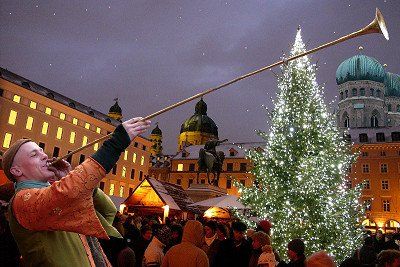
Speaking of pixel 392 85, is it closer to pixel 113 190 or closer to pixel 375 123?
pixel 375 123

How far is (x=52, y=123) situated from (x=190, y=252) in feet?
159

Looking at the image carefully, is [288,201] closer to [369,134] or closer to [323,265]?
[323,265]

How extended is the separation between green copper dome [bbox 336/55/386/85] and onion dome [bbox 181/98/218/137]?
37593 millimetres

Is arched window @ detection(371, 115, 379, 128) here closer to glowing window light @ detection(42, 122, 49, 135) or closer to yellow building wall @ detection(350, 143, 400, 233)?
yellow building wall @ detection(350, 143, 400, 233)

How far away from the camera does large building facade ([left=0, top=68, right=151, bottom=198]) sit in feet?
141

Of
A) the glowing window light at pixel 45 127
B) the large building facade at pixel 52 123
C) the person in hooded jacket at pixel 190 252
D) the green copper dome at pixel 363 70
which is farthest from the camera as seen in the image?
the green copper dome at pixel 363 70

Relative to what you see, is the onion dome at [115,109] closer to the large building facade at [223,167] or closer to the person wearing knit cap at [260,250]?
the large building facade at [223,167]

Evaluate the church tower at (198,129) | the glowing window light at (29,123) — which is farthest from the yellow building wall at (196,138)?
the glowing window light at (29,123)

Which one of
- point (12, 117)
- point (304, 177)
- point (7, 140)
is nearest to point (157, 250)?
point (304, 177)

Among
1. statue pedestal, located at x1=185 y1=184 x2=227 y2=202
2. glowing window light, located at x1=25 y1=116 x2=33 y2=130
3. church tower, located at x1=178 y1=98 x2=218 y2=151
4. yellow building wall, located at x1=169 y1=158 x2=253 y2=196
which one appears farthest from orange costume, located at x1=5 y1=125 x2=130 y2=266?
church tower, located at x1=178 y1=98 x2=218 y2=151

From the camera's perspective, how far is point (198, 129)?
317 ft

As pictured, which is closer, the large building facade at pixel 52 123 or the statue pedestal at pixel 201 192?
the statue pedestal at pixel 201 192

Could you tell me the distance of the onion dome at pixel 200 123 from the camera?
97000 millimetres

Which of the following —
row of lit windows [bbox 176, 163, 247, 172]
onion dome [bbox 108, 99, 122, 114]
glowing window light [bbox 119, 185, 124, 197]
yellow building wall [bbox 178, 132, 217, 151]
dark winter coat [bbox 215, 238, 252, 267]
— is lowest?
dark winter coat [bbox 215, 238, 252, 267]
